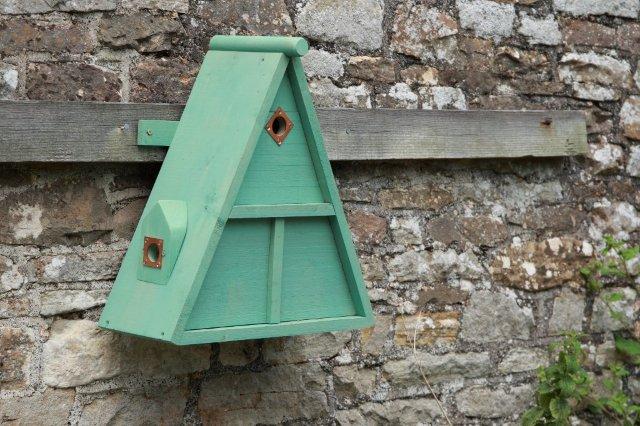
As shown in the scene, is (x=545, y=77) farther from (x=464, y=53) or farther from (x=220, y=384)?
(x=220, y=384)

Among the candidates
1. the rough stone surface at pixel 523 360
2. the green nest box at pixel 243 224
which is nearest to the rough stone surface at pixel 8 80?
the green nest box at pixel 243 224

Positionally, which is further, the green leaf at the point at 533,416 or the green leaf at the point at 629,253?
the green leaf at the point at 629,253

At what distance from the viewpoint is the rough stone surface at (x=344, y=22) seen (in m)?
3.18

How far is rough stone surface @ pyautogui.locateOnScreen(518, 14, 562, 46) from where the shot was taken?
12.0 feet

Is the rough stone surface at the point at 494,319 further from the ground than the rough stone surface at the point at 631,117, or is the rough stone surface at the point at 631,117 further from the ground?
the rough stone surface at the point at 631,117

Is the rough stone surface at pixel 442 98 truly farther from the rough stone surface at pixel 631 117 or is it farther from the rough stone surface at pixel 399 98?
the rough stone surface at pixel 631 117

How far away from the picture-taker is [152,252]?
262 centimetres

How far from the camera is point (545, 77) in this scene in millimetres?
3721

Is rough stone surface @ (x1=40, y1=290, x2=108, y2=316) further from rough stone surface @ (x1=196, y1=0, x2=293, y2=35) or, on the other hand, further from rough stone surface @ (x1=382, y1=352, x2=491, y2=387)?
rough stone surface @ (x1=382, y1=352, x2=491, y2=387)

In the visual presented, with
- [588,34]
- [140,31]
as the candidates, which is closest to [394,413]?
[140,31]

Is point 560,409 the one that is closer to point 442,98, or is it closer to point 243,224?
point 442,98

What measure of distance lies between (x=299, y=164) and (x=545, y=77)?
1.44 m

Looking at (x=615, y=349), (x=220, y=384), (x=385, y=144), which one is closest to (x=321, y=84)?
(x=385, y=144)

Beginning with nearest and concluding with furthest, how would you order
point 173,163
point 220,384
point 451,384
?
1. point 173,163
2. point 220,384
3. point 451,384
